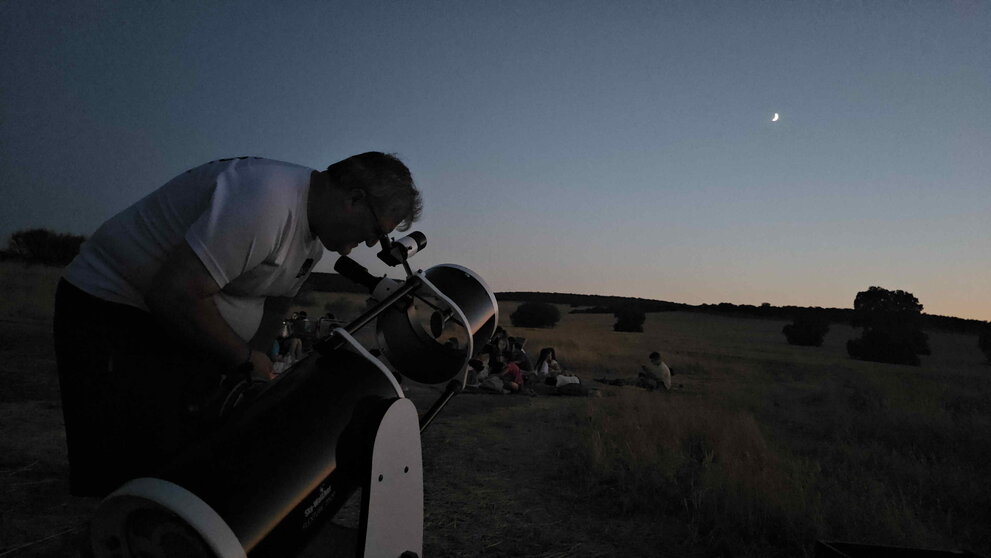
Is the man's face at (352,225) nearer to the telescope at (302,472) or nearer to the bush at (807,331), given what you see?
the telescope at (302,472)

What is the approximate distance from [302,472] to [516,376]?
33.0 feet

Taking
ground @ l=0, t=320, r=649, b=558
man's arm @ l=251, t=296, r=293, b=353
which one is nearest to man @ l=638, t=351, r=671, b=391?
ground @ l=0, t=320, r=649, b=558

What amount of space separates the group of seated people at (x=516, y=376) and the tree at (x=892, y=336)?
27294mm

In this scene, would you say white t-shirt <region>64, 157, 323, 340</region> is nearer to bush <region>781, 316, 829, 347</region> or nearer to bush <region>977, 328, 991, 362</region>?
bush <region>977, 328, 991, 362</region>

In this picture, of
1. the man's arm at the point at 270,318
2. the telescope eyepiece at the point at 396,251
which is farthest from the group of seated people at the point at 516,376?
the telescope eyepiece at the point at 396,251

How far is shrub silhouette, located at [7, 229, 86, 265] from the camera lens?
37438 mm

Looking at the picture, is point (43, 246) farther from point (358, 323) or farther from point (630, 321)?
point (358, 323)

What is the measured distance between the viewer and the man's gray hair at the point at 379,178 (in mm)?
2086

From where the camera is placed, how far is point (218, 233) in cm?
174

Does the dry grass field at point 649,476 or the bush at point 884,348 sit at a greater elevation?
the bush at point 884,348

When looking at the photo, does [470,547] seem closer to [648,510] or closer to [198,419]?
[648,510]

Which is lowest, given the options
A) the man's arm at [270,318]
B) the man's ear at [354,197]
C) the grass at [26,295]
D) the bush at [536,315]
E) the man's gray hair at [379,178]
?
the grass at [26,295]

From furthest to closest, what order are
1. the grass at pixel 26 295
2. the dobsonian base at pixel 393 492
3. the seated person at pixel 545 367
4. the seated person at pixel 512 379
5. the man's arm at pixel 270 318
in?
the grass at pixel 26 295
the seated person at pixel 545 367
the seated person at pixel 512 379
the man's arm at pixel 270 318
the dobsonian base at pixel 393 492

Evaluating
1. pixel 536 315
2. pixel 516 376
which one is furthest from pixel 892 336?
pixel 516 376
